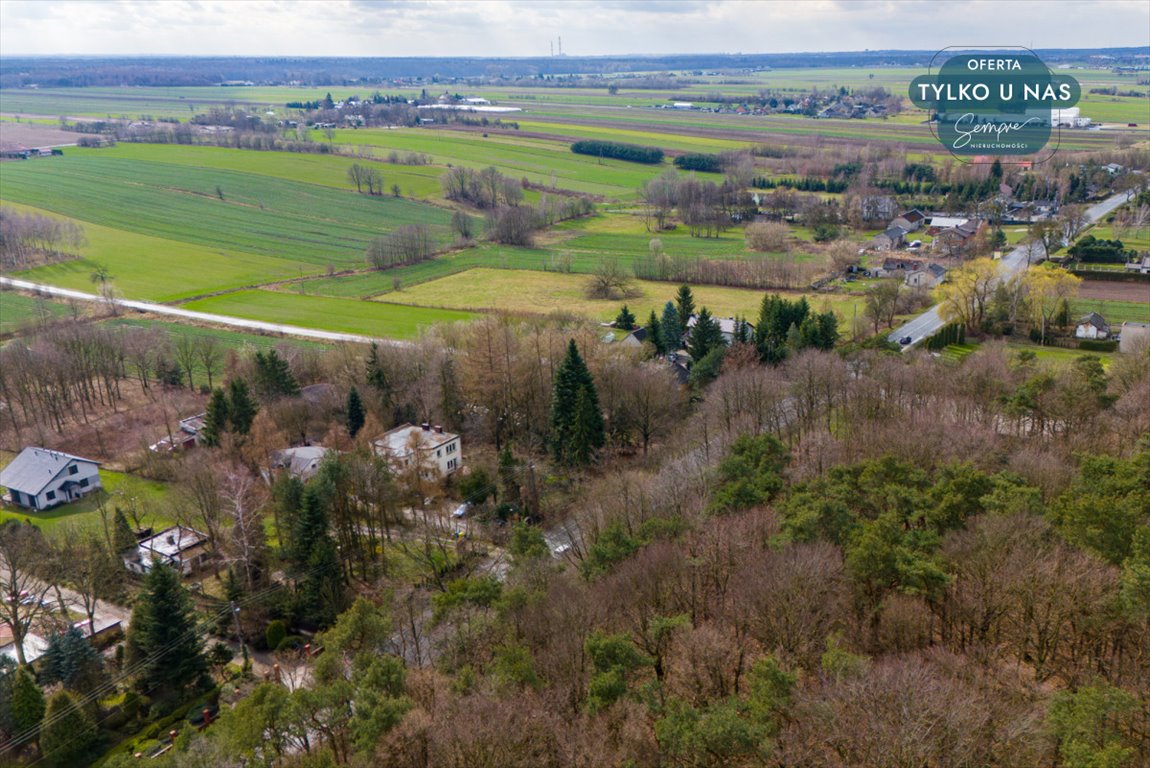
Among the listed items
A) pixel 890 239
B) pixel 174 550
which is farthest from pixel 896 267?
pixel 174 550

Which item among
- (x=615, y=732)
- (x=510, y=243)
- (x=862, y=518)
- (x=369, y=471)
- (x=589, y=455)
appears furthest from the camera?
(x=510, y=243)

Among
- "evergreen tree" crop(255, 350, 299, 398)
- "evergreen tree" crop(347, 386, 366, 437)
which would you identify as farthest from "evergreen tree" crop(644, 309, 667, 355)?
"evergreen tree" crop(255, 350, 299, 398)

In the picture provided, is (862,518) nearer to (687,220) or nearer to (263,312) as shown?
(263,312)

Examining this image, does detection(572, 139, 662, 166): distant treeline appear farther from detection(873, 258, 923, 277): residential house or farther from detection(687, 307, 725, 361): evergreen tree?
detection(687, 307, 725, 361): evergreen tree

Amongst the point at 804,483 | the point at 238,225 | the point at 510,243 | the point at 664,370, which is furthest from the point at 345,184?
the point at 804,483

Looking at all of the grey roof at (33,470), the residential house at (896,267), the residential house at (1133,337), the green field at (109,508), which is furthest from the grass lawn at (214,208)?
the residential house at (1133,337)
